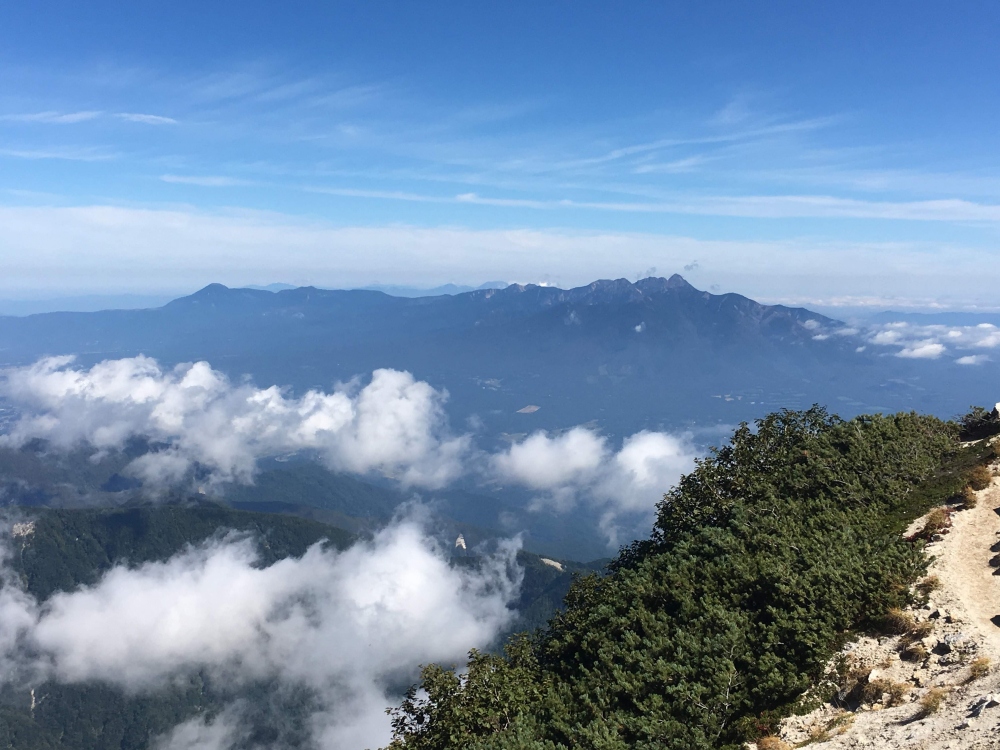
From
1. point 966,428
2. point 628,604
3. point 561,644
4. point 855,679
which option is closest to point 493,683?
point 561,644

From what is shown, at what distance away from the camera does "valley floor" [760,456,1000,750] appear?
65.7 ft

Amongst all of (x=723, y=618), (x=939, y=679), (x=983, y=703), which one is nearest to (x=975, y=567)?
(x=939, y=679)

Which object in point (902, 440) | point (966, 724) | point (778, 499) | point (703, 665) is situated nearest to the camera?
point (966, 724)

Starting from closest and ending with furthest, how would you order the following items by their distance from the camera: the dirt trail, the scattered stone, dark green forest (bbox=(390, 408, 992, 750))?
the scattered stone, dark green forest (bbox=(390, 408, 992, 750)), the dirt trail

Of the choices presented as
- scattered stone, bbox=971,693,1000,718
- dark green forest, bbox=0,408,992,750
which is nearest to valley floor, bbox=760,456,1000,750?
scattered stone, bbox=971,693,1000,718

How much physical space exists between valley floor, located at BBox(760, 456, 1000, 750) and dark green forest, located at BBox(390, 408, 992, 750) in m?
1.34

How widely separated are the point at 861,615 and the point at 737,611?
5.75 m

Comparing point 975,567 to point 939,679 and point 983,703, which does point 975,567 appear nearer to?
point 939,679

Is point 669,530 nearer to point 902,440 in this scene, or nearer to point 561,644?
point 561,644

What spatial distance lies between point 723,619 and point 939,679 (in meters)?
8.98

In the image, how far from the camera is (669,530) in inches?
1984

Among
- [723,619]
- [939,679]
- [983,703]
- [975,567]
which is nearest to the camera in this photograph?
[983,703]

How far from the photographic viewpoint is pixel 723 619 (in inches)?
1178

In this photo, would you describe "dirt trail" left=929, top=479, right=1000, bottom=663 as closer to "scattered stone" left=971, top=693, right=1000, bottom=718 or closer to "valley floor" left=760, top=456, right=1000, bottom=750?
"valley floor" left=760, top=456, right=1000, bottom=750
